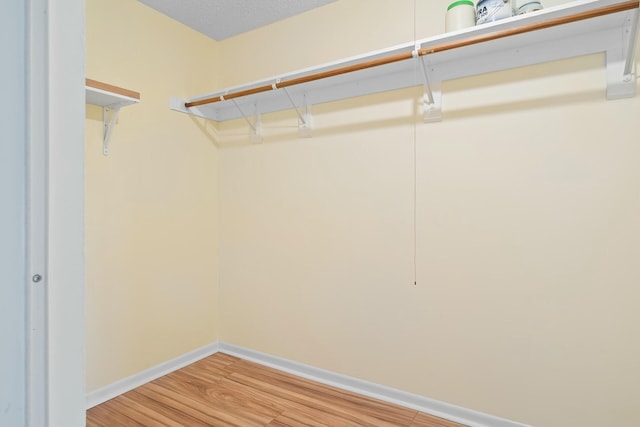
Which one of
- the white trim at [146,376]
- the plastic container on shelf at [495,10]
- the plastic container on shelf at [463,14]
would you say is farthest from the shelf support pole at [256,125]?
the white trim at [146,376]

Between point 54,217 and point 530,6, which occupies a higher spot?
point 530,6

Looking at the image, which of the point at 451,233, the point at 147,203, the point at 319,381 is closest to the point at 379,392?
the point at 319,381

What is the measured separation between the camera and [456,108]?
67.9 inches

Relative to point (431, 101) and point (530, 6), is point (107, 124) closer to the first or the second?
point (431, 101)

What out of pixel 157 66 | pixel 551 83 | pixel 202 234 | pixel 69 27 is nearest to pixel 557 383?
pixel 551 83

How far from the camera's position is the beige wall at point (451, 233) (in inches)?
56.7

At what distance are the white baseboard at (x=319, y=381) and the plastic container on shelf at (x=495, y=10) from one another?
1841 mm

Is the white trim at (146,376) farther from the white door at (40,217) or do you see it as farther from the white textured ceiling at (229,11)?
the white textured ceiling at (229,11)

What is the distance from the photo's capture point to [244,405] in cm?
185

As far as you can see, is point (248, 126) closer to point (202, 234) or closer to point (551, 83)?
point (202, 234)

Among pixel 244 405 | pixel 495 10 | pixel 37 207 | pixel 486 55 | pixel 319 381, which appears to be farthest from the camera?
pixel 319 381

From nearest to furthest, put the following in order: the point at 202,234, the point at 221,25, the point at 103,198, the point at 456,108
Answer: the point at 456,108 < the point at 103,198 < the point at 221,25 < the point at 202,234

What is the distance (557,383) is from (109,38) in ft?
9.43

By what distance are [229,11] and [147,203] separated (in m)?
1.32
